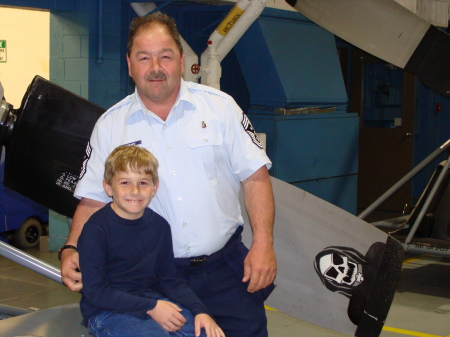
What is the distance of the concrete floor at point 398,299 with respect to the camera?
536cm

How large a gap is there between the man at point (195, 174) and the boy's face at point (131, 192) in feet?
0.63

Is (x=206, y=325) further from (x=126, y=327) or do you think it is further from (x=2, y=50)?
(x=2, y=50)

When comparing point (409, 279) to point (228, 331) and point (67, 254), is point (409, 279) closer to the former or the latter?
point (228, 331)

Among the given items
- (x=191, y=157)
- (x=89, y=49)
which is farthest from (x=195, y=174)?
(x=89, y=49)

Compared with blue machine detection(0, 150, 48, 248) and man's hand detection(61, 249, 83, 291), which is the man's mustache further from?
blue machine detection(0, 150, 48, 248)

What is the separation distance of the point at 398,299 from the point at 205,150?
4.16 metres

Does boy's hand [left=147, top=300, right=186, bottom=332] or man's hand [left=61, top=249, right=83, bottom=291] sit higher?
man's hand [left=61, top=249, right=83, bottom=291]

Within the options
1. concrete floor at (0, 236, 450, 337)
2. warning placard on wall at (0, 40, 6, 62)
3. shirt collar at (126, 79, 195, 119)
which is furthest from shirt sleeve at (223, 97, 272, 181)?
warning placard on wall at (0, 40, 6, 62)

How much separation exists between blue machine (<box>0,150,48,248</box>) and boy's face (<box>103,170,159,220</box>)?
513cm

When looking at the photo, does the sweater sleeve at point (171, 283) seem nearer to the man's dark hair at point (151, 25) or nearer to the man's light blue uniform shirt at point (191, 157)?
the man's light blue uniform shirt at point (191, 157)

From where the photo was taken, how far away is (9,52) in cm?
823

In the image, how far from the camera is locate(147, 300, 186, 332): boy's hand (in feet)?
8.01

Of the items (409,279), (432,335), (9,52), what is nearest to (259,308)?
(432,335)

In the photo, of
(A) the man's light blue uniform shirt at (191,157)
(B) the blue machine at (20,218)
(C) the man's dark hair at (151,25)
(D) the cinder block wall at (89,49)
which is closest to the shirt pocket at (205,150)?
(A) the man's light blue uniform shirt at (191,157)
